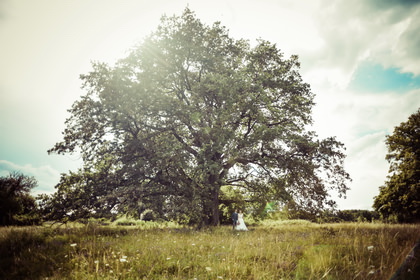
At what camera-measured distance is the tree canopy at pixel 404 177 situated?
22.9 meters

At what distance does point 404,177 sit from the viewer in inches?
936

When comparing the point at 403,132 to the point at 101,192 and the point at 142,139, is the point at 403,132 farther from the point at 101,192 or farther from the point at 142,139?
the point at 101,192

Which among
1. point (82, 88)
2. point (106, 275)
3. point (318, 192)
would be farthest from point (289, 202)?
point (82, 88)

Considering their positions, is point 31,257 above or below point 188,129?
below

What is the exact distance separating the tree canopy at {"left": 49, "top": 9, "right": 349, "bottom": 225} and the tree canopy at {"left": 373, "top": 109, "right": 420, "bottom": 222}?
51.3ft

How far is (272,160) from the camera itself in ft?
48.1

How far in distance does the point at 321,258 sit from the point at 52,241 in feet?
26.8

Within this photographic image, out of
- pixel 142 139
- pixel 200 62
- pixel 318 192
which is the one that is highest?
pixel 200 62

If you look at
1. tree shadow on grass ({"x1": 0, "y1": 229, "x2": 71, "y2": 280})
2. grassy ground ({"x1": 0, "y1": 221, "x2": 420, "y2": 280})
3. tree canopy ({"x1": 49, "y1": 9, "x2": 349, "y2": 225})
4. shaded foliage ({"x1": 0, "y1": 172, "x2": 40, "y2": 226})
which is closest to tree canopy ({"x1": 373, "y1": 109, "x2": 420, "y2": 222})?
tree canopy ({"x1": 49, "y1": 9, "x2": 349, "y2": 225})

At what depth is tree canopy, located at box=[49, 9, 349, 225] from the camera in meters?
12.6

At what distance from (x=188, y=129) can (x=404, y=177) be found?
80.7ft

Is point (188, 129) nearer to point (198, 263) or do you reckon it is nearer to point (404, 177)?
point (198, 263)

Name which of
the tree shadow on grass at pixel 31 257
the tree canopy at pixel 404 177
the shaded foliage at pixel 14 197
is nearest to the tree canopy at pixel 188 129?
the tree shadow on grass at pixel 31 257

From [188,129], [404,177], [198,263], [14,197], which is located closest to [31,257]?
[198,263]
